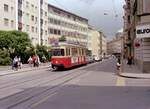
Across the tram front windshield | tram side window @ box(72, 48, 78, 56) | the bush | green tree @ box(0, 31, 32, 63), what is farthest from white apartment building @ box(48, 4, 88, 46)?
the tram front windshield

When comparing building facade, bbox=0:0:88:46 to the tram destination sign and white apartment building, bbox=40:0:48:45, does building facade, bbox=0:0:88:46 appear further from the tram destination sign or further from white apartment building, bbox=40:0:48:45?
the tram destination sign

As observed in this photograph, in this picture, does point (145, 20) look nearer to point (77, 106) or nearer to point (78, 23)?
point (77, 106)

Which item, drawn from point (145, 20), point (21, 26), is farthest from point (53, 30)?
point (145, 20)

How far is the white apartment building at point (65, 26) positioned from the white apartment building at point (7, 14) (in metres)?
15.5

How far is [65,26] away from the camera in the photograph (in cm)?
12094

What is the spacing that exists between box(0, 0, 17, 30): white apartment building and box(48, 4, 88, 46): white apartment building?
612 inches

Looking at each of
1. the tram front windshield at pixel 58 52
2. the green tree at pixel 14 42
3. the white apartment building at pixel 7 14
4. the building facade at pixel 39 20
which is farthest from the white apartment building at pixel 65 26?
the tram front windshield at pixel 58 52

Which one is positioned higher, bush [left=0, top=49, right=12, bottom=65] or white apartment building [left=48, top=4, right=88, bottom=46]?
white apartment building [left=48, top=4, right=88, bottom=46]

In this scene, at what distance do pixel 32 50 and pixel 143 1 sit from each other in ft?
118

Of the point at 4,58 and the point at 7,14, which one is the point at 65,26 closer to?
the point at 7,14

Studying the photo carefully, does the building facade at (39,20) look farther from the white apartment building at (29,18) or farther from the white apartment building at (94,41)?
the white apartment building at (94,41)

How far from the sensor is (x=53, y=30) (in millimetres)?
108500

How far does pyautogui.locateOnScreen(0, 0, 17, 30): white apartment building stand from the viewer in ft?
236

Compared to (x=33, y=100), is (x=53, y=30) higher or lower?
higher
